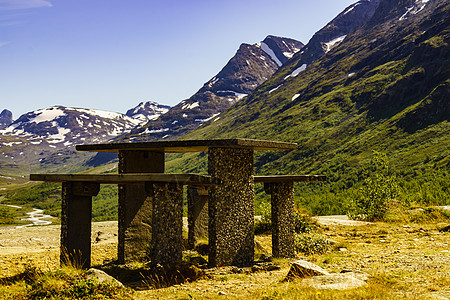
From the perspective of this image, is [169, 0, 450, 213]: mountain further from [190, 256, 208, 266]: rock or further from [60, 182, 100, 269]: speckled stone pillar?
[60, 182, 100, 269]: speckled stone pillar

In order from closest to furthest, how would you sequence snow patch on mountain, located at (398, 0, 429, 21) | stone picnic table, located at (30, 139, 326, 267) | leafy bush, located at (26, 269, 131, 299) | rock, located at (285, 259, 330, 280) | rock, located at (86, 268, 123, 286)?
leafy bush, located at (26, 269, 131, 299) → rock, located at (86, 268, 123, 286) → rock, located at (285, 259, 330, 280) → stone picnic table, located at (30, 139, 326, 267) → snow patch on mountain, located at (398, 0, 429, 21)

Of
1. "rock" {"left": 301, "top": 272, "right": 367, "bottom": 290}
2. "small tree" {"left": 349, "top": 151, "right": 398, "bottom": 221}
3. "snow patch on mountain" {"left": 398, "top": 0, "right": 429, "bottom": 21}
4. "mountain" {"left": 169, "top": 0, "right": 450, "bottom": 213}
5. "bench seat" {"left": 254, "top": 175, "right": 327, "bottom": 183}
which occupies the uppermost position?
"snow patch on mountain" {"left": 398, "top": 0, "right": 429, "bottom": 21}

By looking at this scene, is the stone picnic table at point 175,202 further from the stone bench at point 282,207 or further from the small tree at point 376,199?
the small tree at point 376,199

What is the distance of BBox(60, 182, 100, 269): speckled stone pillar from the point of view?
42.8ft

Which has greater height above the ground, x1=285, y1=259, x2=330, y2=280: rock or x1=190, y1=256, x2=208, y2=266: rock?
x1=285, y1=259, x2=330, y2=280: rock

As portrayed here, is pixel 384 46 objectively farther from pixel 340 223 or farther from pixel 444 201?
pixel 340 223

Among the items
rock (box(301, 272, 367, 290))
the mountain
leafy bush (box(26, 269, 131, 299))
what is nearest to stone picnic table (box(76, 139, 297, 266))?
leafy bush (box(26, 269, 131, 299))

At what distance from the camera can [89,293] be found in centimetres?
963

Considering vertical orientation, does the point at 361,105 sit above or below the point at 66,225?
above

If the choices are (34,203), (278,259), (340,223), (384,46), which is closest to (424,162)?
(340,223)

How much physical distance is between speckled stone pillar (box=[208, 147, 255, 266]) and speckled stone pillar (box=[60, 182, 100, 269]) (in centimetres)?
419

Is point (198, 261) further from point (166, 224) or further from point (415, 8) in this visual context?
point (415, 8)

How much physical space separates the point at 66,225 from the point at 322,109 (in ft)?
373

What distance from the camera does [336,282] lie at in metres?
9.38
